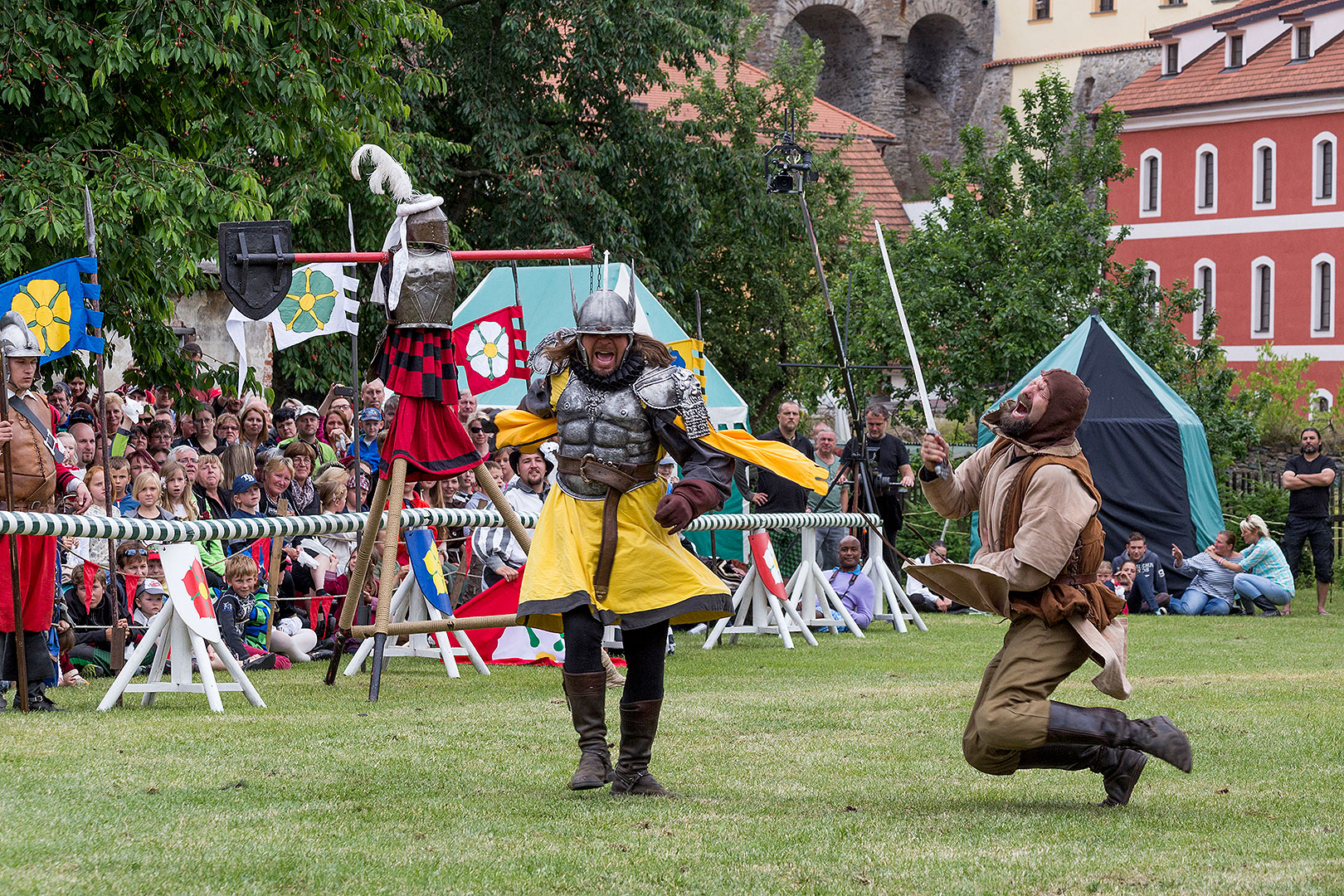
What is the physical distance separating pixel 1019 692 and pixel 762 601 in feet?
22.2

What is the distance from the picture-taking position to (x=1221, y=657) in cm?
1153

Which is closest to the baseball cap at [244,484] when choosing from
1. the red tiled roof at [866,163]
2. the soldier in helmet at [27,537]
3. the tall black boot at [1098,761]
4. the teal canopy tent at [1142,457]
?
the soldier in helmet at [27,537]

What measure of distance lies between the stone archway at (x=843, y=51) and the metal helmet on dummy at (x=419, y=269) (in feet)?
194

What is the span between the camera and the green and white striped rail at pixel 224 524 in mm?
→ 7496

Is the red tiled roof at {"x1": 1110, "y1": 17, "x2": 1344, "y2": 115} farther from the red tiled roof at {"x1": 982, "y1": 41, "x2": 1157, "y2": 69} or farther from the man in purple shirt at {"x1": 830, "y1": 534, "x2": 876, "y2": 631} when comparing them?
the man in purple shirt at {"x1": 830, "y1": 534, "x2": 876, "y2": 631}

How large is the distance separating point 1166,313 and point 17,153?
1880 cm

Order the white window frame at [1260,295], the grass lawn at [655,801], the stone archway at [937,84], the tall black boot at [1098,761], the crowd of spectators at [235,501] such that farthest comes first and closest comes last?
the stone archway at [937,84]
the white window frame at [1260,295]
the crowd of spectators at [235,501]
the tall black boot at [1098,761]
the grass lawn at [655,801]

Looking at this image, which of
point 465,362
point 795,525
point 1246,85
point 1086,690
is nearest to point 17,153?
point 465,362

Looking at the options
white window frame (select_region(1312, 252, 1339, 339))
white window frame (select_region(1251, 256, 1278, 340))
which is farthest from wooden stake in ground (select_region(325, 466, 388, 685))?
white window frame (select_region(1251, 256, 1278, 340))

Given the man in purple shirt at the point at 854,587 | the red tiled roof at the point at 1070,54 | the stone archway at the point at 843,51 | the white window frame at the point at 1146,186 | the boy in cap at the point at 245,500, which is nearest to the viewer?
the boy in cap at the point at 245,500

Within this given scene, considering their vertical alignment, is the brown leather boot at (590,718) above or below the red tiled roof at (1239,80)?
below

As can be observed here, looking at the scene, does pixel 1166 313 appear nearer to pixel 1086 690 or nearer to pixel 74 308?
pixel 1086 690

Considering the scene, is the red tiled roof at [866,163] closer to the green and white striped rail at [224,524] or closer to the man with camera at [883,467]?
the man with camera at [883,467]

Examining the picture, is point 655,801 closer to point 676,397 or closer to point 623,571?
point 623,571
